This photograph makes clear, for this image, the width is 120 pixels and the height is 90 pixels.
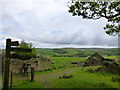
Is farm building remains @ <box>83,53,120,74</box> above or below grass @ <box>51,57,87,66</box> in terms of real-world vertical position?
below

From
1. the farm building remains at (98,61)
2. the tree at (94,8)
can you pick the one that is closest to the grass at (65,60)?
the farm building remains at (98,61)

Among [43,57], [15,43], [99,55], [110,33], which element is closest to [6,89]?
[15,43]

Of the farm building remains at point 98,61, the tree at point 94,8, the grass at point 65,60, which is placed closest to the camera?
the tree at point 94,8

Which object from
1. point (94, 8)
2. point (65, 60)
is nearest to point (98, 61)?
point (65, 60)

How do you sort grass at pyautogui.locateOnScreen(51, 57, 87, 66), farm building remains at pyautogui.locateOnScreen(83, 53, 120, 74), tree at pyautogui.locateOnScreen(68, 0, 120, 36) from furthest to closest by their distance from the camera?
grass at pyautogui.locateOnScreen(51, 57, 87, 66), farm building remains at pyautogui.locateOnScreen(83, 53, 120, 74), tree at pyautogui.locateOnScreen(68, 0, 120, 36)

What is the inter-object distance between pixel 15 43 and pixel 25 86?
5.34ft

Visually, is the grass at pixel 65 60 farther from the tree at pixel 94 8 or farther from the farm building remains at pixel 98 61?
the tree at pixel 94 8

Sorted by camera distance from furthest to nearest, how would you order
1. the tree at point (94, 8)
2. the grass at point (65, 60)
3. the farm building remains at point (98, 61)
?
the grass at point (65, 60), the farm building remains at point (98, 61), the tree at point (94, 8)

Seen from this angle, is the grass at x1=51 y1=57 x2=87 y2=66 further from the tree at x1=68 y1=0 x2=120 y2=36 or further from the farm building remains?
the tree at x1=68 y1=0 x2=120 y2=36

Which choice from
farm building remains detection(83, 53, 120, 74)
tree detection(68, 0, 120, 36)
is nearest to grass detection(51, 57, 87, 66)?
farm building remains detection(83, 53, 120, 74)

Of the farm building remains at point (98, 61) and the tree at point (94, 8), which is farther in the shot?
the farm building remains at point (98, 61)

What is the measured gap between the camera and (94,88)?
5535 millimetres

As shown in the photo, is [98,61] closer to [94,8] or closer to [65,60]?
[65,60]

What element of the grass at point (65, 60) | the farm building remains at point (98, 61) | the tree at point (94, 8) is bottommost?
the farm building remains at point (98, 61)
